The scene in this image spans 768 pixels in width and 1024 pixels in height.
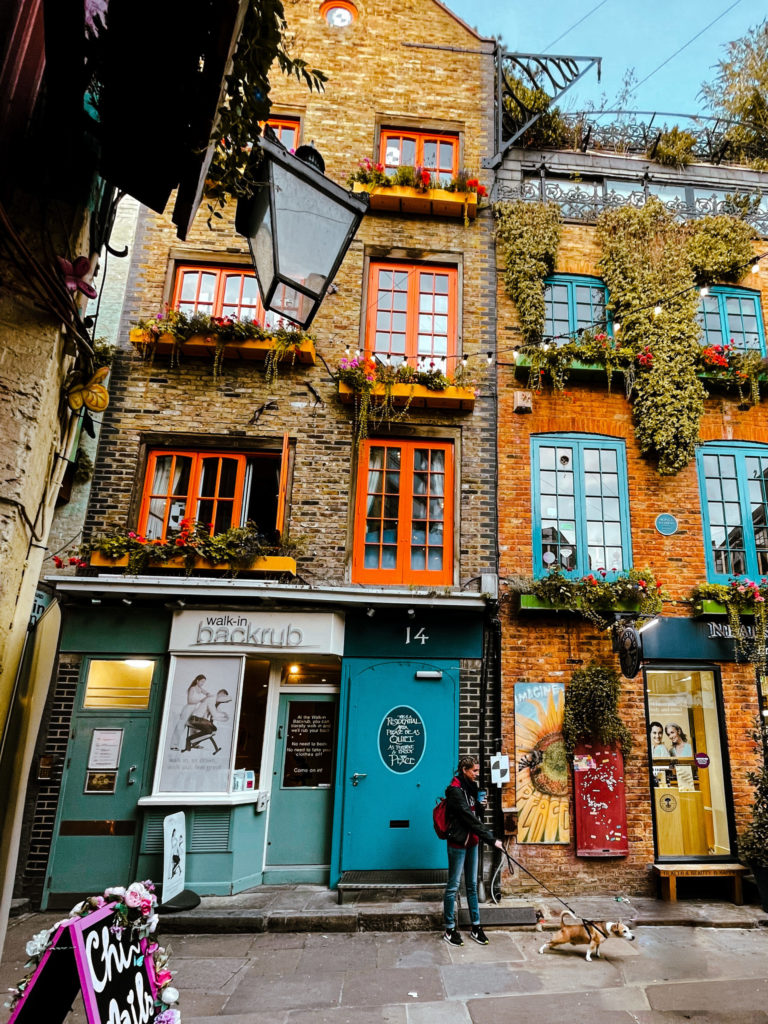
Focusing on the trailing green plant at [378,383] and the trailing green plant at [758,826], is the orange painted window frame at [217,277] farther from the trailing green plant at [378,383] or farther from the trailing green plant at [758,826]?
the trailing green plant at [758,826]

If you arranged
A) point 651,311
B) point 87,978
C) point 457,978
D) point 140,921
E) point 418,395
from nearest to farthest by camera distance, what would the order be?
point 87,978 < point 140,921 < point 457,978 < point 418,395 < point 651,311

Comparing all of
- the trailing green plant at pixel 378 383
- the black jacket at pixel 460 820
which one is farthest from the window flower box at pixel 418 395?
the black jacket at pixel 460 820

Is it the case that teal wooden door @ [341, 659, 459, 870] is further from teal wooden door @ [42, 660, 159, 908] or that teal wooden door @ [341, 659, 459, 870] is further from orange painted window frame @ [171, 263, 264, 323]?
orange painted window frame @ [171, 263, 264, 323]

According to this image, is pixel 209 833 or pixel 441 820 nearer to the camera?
pixel 441 820

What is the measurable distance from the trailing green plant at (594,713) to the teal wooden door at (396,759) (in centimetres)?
154

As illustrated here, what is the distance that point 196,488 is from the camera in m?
9.02

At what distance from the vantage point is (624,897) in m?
7.80

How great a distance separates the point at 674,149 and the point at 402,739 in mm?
10891

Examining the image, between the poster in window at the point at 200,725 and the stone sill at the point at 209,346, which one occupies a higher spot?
the stone sill at the point at 209,346

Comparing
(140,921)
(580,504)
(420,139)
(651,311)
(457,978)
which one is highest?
(420,139)

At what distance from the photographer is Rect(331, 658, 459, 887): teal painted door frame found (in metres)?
7.74

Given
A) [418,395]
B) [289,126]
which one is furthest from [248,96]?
[289,126]

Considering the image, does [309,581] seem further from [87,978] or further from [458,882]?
[87,978]

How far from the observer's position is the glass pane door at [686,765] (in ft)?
27.3
